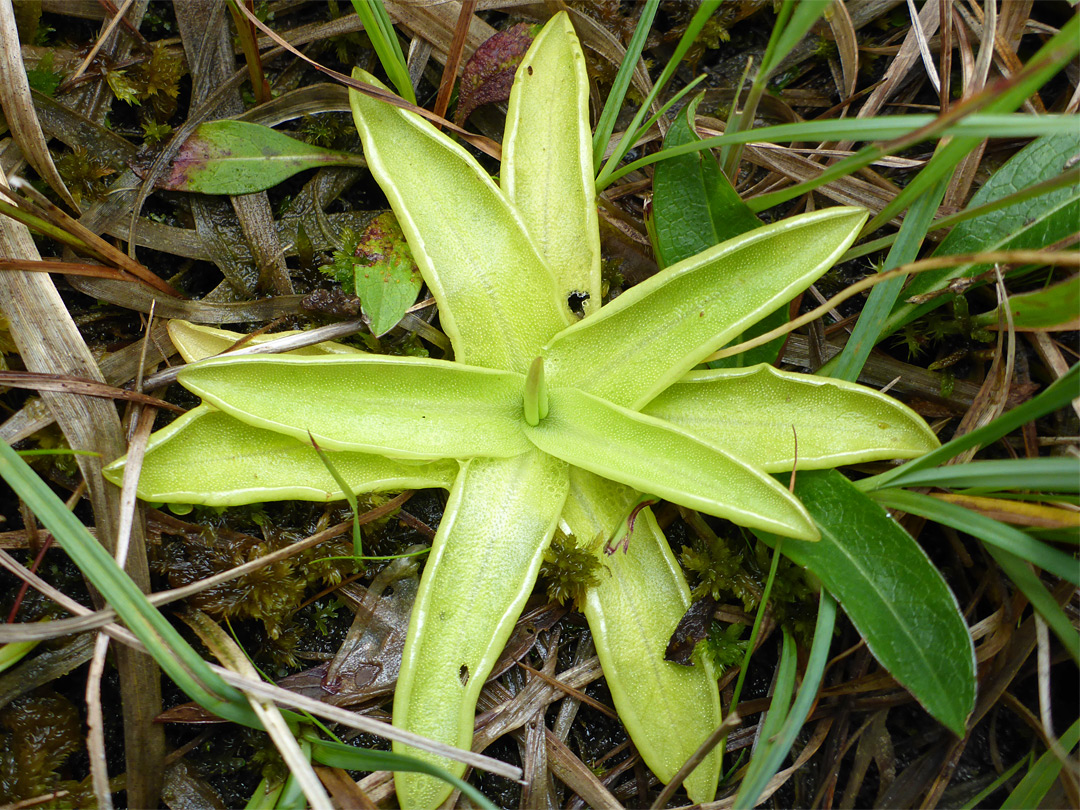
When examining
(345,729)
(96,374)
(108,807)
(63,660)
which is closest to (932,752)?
(345,729)

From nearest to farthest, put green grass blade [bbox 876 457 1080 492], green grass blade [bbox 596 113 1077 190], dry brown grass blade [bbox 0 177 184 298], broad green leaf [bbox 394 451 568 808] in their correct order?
1. green grass blade [bbox 596 113 1077 190]
2. green grass blade [bbox 876 457 1080 492]
3. broad green leaf [bbox 394 451 568 808]
4. dry brown grass blade [bbox 0 177 184 298]

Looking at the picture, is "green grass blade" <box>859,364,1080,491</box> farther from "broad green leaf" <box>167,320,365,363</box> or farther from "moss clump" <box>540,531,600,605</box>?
"broad green leaf" <box>167,320,365,363</box>

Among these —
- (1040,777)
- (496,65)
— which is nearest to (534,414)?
(496,65)

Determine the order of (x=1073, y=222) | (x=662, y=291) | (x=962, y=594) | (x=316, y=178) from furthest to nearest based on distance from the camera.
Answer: (x=316, y=178) < (x=962, y=594) < (x=1073, y=222) < (x=662, y=291)

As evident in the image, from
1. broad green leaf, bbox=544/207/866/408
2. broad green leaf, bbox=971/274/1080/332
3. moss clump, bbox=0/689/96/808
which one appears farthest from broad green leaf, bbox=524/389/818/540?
moss clump, bbox=0/689/96/808

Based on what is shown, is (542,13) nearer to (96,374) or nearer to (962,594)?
(96,374)

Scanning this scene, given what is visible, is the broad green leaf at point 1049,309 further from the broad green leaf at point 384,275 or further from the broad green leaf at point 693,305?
the broad green leaf at point 384,275
